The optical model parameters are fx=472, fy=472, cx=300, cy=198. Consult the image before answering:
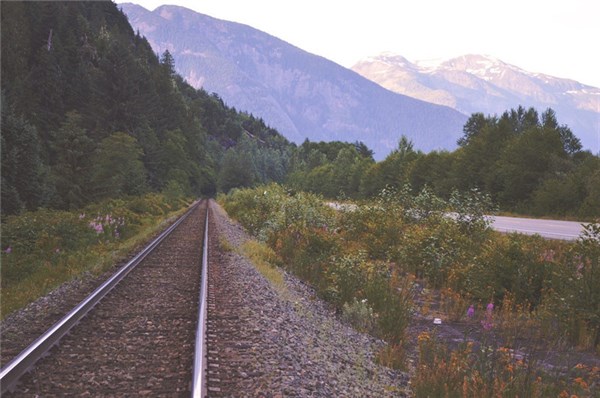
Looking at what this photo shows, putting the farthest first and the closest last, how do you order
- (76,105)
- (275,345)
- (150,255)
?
(76,105)
(150,255)
(275,345)

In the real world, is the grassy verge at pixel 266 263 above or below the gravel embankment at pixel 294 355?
below

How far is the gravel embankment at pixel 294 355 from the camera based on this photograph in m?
4.62

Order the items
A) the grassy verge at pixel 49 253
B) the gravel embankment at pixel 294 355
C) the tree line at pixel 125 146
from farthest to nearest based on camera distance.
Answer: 1. the tree line at pixel 125 146
2. the grassy verge at pixel 49 253
3. the gravel embankment at pixel 294 355

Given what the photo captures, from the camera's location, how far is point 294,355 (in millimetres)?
5492

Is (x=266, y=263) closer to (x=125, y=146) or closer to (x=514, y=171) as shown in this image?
(x=125, y=146)

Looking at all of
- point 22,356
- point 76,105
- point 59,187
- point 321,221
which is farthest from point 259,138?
point 22,356

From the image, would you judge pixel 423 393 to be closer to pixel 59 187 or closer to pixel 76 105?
pixel 59 187

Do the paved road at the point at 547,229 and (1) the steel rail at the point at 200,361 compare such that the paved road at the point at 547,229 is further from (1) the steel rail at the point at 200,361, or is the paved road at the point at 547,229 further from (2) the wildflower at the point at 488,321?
(1) the steel rail at the point at 200,361

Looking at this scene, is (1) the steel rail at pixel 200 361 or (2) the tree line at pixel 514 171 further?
(2) the tree line at pixel 514 171

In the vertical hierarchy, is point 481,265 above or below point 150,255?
above

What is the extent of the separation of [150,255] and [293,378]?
939cm

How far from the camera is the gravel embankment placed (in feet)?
15.1

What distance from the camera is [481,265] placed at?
9.62 m

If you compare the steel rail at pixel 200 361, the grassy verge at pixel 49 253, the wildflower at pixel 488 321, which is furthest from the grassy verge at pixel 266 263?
the wildflower at pixel 488 321
